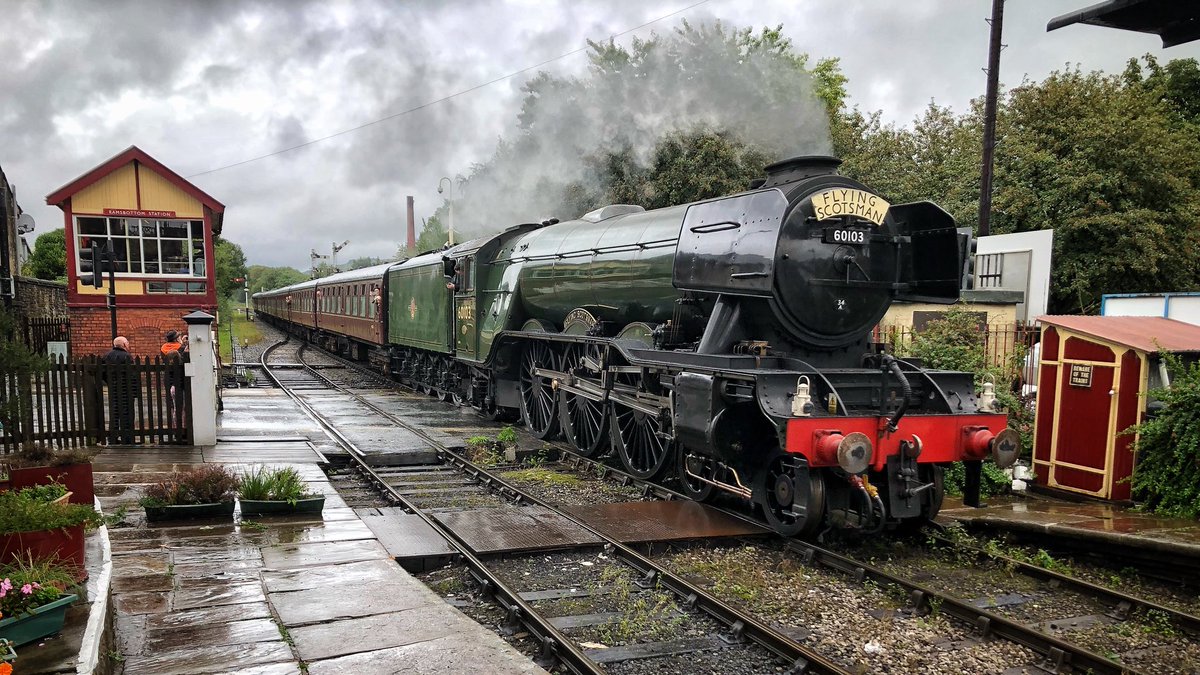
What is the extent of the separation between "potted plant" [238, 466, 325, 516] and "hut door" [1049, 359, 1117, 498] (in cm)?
709

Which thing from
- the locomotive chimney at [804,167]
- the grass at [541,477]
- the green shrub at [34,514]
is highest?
the locomotive chimney at [804,167]

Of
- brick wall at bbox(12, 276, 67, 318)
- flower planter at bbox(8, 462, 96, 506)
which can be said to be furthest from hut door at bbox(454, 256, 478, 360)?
brick wall at bbox(12, 276, 67, 318)

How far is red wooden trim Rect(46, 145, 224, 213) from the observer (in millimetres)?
13594

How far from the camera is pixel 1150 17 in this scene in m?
2.56

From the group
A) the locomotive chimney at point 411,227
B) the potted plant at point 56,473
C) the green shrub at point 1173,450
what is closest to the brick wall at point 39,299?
the potted plant at point 56,473

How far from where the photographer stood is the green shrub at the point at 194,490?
241 inches

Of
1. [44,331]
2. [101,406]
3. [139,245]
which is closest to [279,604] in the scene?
[101,406]

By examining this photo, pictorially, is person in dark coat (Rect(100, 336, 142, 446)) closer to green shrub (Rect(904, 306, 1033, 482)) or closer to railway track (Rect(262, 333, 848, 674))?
railway track (Rect(262, 333, 848, 674))

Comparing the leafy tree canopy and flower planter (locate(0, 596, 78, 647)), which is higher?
the leafy tree canopy

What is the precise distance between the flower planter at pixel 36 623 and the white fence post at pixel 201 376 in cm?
660

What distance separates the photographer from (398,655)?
3.74 meters

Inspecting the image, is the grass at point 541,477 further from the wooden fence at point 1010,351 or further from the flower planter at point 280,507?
the wooden fence at point 1010,351

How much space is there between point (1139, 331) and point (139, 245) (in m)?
15.7

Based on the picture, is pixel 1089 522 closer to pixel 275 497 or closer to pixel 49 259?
pixel 275 497
